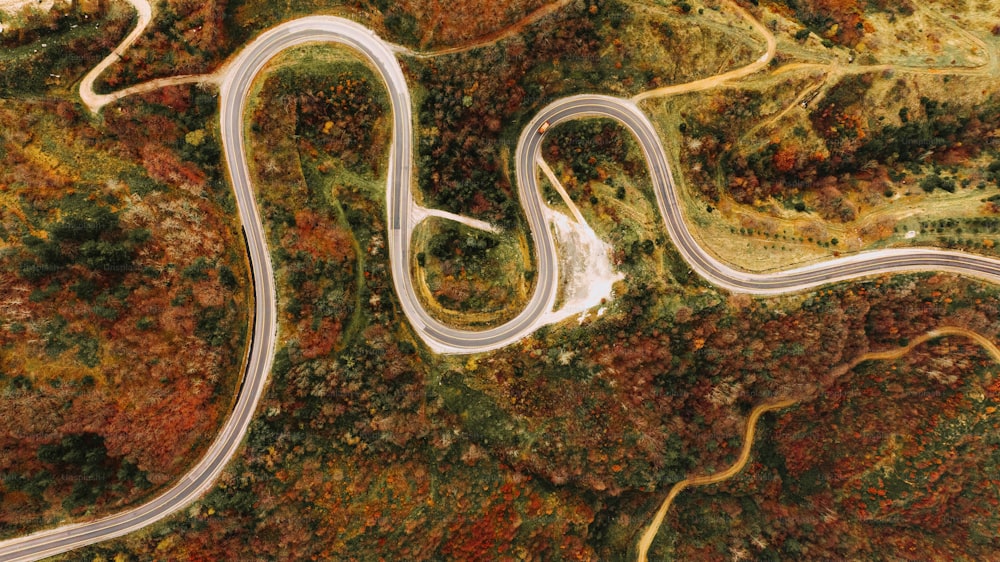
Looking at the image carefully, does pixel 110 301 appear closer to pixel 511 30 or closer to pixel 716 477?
pixel 511 30

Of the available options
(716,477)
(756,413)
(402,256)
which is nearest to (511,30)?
(402,256)

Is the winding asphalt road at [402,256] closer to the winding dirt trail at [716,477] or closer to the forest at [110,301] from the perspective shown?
the forest at [110,301]

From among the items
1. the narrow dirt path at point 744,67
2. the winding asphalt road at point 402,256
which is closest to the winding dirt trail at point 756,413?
the winding asphalt road at point 402,256

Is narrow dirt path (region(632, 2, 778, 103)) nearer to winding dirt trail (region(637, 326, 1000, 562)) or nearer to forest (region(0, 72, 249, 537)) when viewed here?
winding dirt trail (region(637, 326, 1000, 562))

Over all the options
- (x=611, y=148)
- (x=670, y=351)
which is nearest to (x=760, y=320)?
(x=670, y=351)

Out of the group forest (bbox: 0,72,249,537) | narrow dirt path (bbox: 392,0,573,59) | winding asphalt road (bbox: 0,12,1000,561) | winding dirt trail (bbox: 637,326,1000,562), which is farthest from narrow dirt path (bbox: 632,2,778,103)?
forest (bbox: 0,72,249,537)

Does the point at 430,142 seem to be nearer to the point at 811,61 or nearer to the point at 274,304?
the point at 274,304
